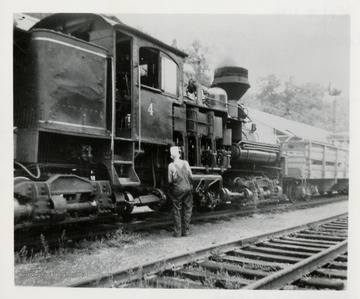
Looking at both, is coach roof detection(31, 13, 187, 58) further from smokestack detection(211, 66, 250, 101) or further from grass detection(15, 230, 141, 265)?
smokestack detection(211, 66, 250, 101)

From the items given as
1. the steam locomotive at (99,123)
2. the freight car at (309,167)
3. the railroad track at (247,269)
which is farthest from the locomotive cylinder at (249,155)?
the railroad track at (247,269)

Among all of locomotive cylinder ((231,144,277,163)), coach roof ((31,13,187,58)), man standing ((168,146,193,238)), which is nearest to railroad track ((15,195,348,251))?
man standing ((168,146,193,238))

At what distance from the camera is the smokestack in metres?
8.88

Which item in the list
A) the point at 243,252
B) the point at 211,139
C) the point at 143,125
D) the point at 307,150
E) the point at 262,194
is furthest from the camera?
the point at 307,150

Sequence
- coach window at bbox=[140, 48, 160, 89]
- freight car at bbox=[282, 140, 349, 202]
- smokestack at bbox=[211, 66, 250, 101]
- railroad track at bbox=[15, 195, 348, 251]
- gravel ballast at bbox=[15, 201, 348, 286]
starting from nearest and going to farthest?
A: gravel ballast at bbox=[15, 201, 348, 286]
railroad track at bbox=[15, 195, 348, 251]
coach window at bbox=[140, 48, 160, 89]
smokestack at bbox=[211, 66, 250, 101]
freight car at bbox=[282, 140, 349, 202]

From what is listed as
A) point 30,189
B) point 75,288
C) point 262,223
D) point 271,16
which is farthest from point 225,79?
point 75,288

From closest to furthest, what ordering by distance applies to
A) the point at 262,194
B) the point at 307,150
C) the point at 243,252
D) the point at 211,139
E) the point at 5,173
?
the point at 5,173
the point at 243,252
the point at 211,139
the point at 262,194
the point at 307,150

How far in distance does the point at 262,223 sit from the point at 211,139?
183cm

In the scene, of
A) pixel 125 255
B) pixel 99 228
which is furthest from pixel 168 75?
pixel 125 255

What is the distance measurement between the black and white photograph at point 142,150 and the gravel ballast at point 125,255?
0.07ft

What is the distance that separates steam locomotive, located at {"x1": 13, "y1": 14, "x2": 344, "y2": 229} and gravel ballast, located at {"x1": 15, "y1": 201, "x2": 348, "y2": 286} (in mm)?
440

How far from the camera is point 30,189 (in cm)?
386

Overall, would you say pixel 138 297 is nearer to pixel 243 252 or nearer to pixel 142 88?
pixel 243 252

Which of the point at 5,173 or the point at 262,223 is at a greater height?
the point at 5,173
